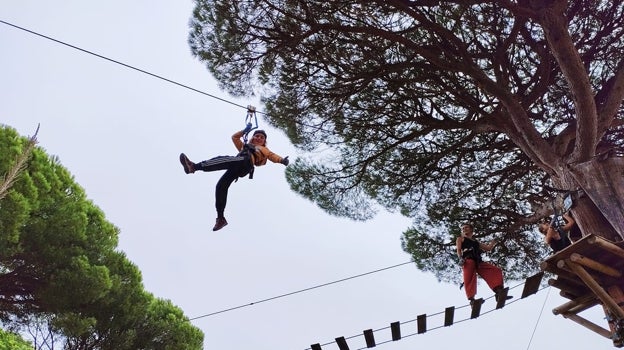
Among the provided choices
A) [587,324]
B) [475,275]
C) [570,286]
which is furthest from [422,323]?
[587,324]

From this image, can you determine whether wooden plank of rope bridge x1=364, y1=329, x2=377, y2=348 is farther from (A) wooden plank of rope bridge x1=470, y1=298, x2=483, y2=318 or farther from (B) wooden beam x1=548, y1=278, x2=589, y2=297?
(B) wooden beam x1=548, y1=278, x2=589, y2=297

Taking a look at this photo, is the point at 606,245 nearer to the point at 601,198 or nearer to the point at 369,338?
the point at 601,198

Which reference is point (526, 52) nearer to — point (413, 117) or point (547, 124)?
point (547, 124)

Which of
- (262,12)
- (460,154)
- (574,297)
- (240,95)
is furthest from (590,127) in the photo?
(240,95)

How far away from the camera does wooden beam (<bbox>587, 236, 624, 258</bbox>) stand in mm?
4598

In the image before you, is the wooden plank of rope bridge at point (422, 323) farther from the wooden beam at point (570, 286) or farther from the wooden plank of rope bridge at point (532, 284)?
the wooden beam at point (570, 286)

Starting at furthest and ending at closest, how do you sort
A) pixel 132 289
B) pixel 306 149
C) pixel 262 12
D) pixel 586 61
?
pixel 132 289, pixel 306 149, pixel 586 61, pixel 262 12

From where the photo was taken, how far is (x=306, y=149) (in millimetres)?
9133

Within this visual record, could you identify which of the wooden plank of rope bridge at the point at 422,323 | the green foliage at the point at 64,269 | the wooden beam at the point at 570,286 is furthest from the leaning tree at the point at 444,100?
the green foliage at the point at 64,269

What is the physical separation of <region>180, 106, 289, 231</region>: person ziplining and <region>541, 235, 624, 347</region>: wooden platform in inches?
106

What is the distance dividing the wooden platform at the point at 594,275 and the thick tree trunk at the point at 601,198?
1.38 ft

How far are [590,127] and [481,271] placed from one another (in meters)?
1.98

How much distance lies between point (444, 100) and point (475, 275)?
3183 millimetres

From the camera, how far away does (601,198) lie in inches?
217
